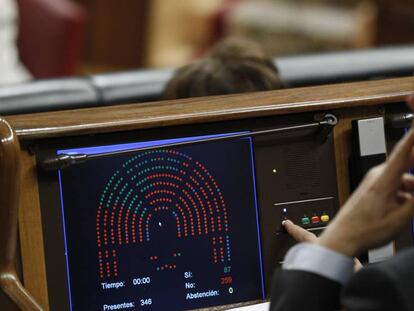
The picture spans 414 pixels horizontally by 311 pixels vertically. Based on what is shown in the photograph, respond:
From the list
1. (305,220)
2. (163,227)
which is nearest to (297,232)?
(305,220)

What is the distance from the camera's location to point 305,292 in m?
1.14

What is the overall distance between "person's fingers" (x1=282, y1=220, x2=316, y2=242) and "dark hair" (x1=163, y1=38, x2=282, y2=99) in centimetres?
36

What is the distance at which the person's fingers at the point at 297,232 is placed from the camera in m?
1.55

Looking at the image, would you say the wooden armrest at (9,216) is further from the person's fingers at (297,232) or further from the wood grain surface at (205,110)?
the person's fingers at (297,232)

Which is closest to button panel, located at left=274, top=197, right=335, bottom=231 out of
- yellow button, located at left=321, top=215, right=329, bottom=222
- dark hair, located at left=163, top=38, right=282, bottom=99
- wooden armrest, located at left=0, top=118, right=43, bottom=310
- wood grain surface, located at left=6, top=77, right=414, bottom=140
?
yellow button, located at left=321, top=215, right=329, bottom=222

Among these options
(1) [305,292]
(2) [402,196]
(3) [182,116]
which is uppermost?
(3) [182,116]

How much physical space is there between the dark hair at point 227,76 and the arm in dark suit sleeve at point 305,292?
2.48 feet

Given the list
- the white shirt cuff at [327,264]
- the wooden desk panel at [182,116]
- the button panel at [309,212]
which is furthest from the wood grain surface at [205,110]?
the white shirt cuff at [327,264]

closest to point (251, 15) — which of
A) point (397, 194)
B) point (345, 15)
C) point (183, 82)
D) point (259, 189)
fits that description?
point (345, 15)

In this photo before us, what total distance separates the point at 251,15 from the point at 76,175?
13.6 feet

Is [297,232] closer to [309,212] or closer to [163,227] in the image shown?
[309,212]

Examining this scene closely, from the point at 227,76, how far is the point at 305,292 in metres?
0.81

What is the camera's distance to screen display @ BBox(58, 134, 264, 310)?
59.5 inches

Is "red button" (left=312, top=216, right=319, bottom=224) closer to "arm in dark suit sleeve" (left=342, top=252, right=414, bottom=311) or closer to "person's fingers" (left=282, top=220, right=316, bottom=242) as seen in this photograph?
"person's fingers" (left=282, top=220, right=316, bottom=242)
